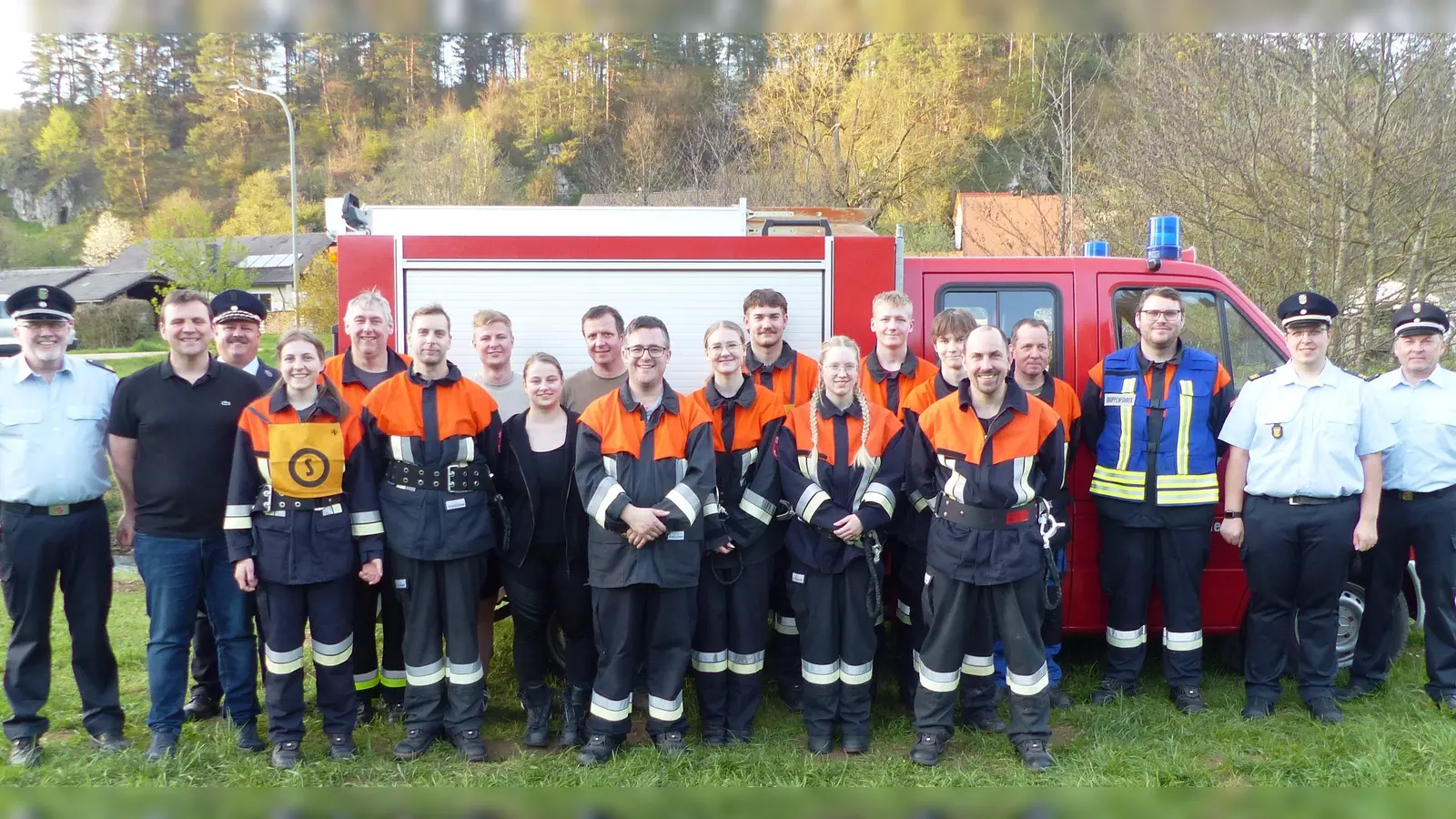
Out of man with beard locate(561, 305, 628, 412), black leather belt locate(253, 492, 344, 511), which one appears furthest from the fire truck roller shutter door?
black leather belt locate(253, 492, 344, 511)

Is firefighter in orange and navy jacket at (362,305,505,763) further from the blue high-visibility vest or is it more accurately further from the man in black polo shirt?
the blue high-visibility vest

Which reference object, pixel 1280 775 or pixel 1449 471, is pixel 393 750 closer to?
pixel 1280 775

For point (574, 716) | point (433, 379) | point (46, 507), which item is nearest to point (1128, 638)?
point (574, 716)

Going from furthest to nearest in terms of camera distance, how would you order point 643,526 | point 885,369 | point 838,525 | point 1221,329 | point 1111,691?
point 1221,329
point 1111,691
point 885,369
point 838,525
point 643,526

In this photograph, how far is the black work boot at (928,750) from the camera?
4055 millimetres

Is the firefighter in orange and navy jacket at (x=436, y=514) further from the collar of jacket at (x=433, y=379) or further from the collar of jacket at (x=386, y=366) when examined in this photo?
the collar of jacket at (x=386, y=366)

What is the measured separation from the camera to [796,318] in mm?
4781

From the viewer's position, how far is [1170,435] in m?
4.47

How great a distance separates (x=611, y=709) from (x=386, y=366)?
6.03 feet

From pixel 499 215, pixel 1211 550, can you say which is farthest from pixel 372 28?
pixel 1211 550

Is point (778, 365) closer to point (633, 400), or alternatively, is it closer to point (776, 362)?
point (776, 362)

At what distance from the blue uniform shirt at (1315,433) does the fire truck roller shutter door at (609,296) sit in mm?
2084

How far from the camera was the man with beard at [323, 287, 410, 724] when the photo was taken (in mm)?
4277

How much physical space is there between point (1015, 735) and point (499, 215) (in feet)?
11.5
